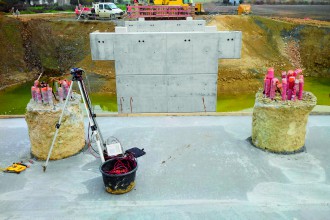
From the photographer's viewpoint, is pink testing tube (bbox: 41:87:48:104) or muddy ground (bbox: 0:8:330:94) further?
muddy ground (bbox: 0:8:330:94)

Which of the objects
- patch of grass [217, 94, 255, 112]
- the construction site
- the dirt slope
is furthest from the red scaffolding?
the dirt slope

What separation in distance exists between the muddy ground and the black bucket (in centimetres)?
2830

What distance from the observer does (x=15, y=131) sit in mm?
10250

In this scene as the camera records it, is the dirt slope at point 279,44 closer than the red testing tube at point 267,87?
No

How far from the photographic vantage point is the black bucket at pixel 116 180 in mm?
6656

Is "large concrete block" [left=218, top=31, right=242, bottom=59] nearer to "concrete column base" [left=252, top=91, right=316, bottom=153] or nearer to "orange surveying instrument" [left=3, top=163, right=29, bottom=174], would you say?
"concrete column base" [left=252, top=91, right=316, bottom=153]

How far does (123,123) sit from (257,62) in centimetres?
2700

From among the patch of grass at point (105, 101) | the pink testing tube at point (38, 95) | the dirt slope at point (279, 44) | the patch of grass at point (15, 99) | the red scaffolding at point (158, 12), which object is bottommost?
the patch of grass at point (105, 101)

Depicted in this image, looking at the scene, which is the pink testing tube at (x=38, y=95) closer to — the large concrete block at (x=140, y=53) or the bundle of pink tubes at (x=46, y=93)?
the bundle of pink tubes at (x=46, y=93)

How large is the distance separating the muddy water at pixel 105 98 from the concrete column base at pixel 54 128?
15422 millimetres

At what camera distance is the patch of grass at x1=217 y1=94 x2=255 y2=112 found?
24.9 meters

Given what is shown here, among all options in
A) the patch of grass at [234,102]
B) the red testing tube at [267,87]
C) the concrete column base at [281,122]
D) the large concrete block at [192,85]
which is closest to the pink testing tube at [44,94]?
the concrete column base at [281,122]

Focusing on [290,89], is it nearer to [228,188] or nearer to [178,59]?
[228,188]

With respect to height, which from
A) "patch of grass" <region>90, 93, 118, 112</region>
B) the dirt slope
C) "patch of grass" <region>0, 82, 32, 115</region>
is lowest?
"patch of grass" <region>90, 93, 118, 112</region>
